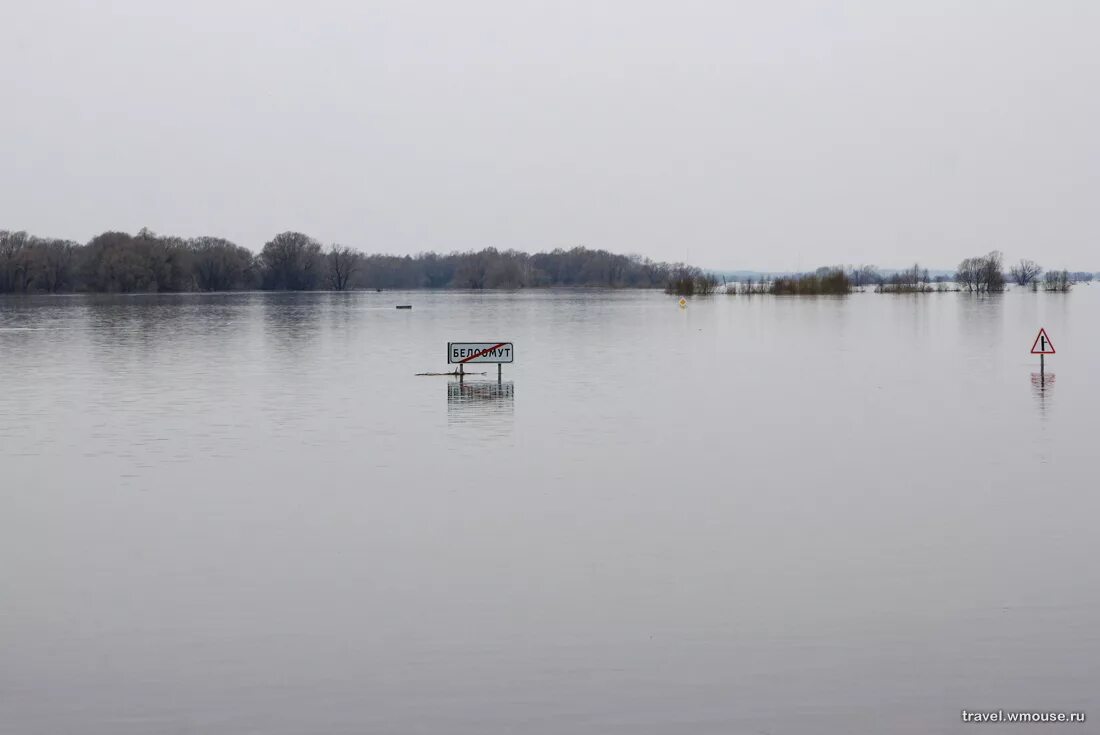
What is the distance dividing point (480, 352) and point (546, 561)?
743 inches

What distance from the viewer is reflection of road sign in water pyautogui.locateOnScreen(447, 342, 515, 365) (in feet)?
100

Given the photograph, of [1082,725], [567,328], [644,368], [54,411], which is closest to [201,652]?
[1082,725]

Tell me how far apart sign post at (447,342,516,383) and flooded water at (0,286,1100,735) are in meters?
3.43

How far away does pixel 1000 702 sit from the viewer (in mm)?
8133

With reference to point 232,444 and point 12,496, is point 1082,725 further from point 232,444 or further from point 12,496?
point 232,444

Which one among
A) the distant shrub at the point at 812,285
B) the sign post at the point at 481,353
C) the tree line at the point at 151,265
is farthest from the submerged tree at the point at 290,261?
the sign post at the point at 481,353

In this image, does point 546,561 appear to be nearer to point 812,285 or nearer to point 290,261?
point 812,285

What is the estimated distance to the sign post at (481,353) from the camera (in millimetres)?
30609

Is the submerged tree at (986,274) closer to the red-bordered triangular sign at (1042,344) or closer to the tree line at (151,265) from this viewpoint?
the tree line at (151,265)

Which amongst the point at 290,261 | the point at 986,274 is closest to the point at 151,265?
the point at 290,261

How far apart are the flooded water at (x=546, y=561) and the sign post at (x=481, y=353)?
3.43 meters

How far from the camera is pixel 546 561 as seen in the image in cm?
1203

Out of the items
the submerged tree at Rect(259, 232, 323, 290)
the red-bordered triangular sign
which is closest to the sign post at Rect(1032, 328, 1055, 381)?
the red-bordered triangular sign

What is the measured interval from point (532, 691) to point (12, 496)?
9.91 metres
